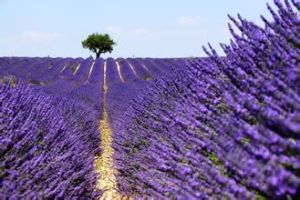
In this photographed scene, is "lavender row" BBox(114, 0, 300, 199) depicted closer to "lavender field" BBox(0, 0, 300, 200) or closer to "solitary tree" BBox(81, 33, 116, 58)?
"lavender field" BBox(0, 0, 300, 200)

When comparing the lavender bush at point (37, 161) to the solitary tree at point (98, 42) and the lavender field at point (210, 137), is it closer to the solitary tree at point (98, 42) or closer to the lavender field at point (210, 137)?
the lavender field at point (210, 137)

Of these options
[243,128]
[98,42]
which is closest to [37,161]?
[243,128]

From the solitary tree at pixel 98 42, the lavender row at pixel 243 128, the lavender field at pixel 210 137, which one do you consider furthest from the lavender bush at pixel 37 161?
the solitary tree at pixel 98 42

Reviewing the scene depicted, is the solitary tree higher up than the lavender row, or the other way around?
the lavender row

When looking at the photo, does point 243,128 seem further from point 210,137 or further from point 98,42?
point 98,42

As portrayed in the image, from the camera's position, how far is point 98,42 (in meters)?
39.4

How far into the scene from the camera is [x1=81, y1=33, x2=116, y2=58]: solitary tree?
129 ft

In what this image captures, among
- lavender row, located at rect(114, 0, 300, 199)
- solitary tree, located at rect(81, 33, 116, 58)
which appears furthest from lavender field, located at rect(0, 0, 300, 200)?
solitary tree, located at rect(81, 33, 116, 58)

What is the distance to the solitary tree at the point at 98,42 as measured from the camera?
39.4m

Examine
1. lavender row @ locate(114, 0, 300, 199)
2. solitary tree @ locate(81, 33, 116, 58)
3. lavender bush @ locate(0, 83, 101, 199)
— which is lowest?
solitary tree @ locate(81, 33, 116, 58)

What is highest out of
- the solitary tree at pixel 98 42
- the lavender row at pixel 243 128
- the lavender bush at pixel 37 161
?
the lavender row at pixel 243 128

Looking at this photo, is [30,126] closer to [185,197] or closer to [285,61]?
[185,197]

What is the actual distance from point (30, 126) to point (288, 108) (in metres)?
2.24

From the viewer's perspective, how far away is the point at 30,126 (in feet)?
11.9
